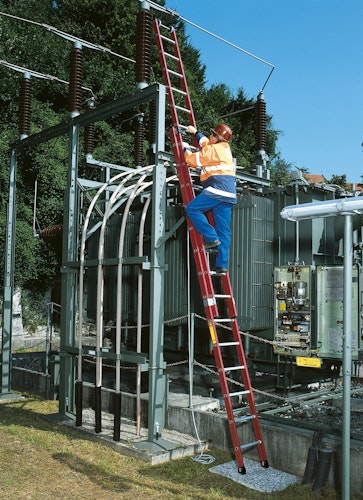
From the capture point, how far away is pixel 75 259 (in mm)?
9742

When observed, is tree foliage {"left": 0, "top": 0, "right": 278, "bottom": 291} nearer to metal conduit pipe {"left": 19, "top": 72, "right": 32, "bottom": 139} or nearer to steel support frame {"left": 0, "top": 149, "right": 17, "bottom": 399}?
metal conduit pipe {"left": 19, "top": 72, "right": 32, "bottom": 139}

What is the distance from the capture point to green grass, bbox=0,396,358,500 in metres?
6.09

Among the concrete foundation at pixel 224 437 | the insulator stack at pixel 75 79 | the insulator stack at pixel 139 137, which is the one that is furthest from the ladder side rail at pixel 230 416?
the insulator stack at pixel 139 137

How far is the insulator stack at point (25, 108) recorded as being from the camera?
11.4 m

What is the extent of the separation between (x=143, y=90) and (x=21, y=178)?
15.6 metres

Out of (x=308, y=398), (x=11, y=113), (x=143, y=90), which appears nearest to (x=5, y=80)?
(x=11, y=113)

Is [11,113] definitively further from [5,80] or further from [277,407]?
[277,407]

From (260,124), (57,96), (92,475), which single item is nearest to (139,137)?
(260,124)

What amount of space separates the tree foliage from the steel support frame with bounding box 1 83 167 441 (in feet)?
18.2

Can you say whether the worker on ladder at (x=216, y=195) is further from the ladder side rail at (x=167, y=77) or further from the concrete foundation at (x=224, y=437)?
the concrete foundation at (x=224, y=437)

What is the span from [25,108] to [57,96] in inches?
678

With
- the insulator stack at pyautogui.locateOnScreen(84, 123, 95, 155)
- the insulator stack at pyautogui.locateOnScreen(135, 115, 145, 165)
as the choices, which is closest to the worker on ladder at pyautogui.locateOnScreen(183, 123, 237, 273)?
the insulator stack at pyautogui.locateOnScreen(135, 115, 145, 165)

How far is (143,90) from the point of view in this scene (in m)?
8.28

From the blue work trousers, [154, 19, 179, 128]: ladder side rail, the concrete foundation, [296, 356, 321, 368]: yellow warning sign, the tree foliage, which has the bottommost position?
the concrete foundation
